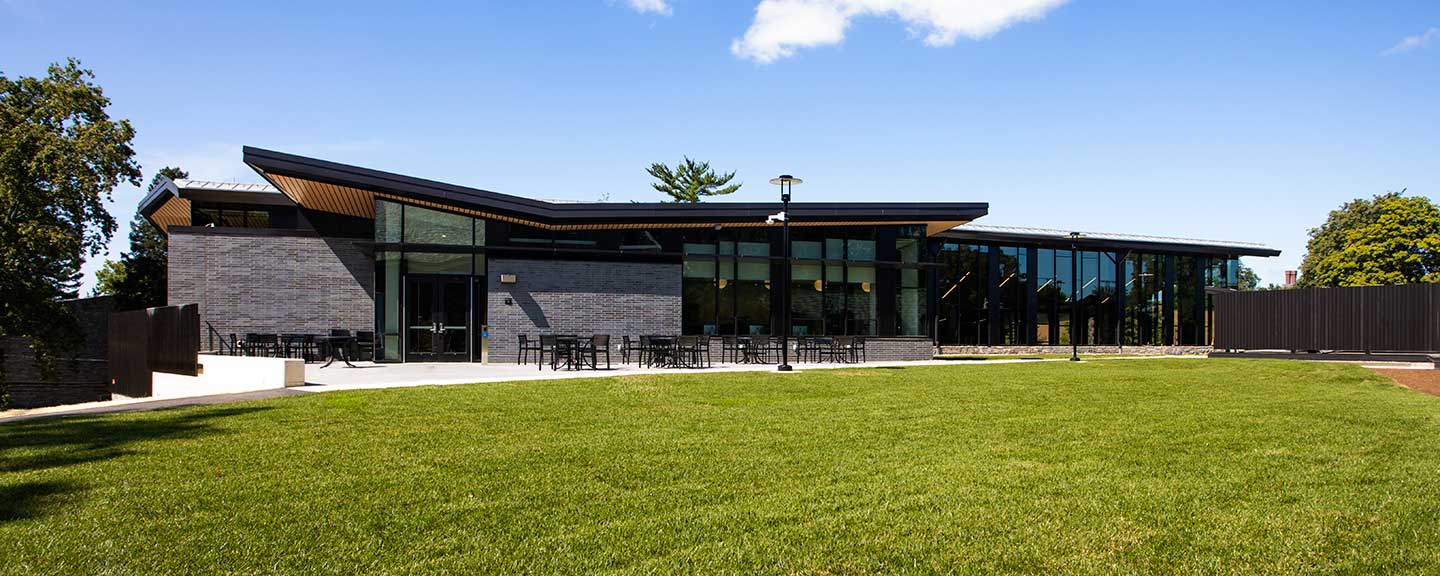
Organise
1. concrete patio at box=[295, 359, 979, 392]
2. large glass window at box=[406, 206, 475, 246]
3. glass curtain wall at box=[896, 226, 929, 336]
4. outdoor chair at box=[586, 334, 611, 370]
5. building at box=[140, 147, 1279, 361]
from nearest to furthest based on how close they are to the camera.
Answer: concrete patio at box=[295, 359, 979, 392]
outdoor chair at box=[586, 334, 611, 370]
building at box=[140, 147, 1279, 361]
large glass window at box=[406, 206, 475, 246]
glass curtain wall at box=[896, 226, 929, 336]

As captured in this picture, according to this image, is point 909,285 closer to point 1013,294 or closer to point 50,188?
point 1013,294

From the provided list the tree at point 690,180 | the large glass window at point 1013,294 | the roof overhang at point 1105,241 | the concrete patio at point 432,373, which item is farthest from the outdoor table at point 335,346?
the tree at point 690,180

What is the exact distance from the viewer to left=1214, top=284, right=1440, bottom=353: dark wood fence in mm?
21891

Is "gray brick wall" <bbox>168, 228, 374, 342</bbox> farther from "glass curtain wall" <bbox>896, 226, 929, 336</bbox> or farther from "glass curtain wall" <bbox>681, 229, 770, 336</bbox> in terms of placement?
"glass curtain wall" <bbox>896, 226, 929, 336</bbox>

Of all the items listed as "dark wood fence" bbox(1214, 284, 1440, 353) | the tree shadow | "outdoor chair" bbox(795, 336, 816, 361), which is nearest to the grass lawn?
the tree shadow

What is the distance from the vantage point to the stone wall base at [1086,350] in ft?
114

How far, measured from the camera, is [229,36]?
16125 millimetres

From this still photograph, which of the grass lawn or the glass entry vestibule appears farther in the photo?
the glass entry vestibule

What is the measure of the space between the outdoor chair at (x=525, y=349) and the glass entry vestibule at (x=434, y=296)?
1379 millimetres

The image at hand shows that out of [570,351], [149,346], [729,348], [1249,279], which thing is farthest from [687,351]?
[1249,279]

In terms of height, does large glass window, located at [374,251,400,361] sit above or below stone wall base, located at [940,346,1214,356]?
above

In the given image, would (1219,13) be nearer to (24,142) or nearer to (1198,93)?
(1198,93)

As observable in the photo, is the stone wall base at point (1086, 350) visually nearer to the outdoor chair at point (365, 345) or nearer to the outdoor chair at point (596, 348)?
the outdoor chair at point (596, 348)

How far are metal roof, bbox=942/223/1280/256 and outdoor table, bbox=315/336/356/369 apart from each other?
23.4 metres
